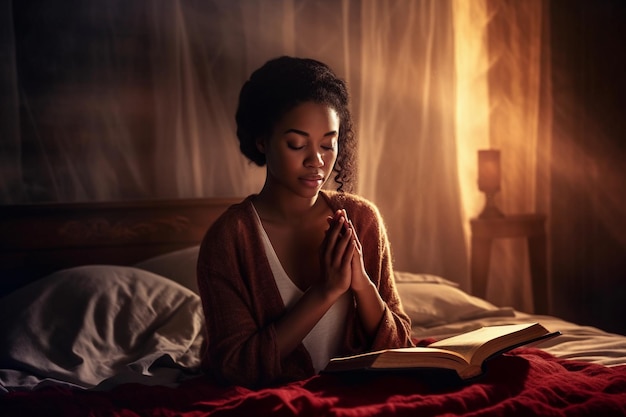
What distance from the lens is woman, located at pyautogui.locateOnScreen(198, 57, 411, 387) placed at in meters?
1.53

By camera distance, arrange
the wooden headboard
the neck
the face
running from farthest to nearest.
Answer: the wooden headboard → the neck → the face

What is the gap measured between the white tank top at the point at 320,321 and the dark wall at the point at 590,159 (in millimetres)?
2114

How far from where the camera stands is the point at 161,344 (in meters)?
2.08

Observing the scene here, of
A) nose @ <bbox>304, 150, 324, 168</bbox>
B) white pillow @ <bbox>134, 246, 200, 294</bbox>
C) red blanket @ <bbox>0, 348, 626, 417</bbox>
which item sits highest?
nose @ <bbox>304, 150, 324, 168</bbox>

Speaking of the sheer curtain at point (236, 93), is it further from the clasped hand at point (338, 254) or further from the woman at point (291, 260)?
the clasped hand at point (338, 254)

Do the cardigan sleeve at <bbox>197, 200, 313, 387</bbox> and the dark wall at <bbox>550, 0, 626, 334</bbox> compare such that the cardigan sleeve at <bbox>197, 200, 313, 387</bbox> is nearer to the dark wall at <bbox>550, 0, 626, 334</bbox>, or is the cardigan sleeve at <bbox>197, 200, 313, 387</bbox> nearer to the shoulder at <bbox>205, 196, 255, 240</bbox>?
the shoulder at <bbox>205, 196, 255, 240</bbox>

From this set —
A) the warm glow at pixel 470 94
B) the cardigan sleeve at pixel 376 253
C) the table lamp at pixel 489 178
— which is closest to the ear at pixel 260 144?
the cardigan sleeve at pixel 376 253

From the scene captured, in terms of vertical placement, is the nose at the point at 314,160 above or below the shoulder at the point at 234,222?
above

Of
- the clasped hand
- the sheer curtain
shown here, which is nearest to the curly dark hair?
the clasped hand

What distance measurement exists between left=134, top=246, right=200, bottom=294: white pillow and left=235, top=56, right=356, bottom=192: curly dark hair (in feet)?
3.21

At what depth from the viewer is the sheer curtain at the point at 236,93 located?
2.90 meters

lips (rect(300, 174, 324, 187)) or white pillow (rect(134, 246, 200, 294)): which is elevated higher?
lips (rect(300, 174, 324, 187))

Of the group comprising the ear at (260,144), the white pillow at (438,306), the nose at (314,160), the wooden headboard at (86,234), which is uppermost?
the ear at (260,144)

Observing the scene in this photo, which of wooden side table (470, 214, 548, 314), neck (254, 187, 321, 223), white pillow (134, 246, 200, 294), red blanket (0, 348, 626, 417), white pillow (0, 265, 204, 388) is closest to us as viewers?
red blanket (0, 348, 626, 417)
